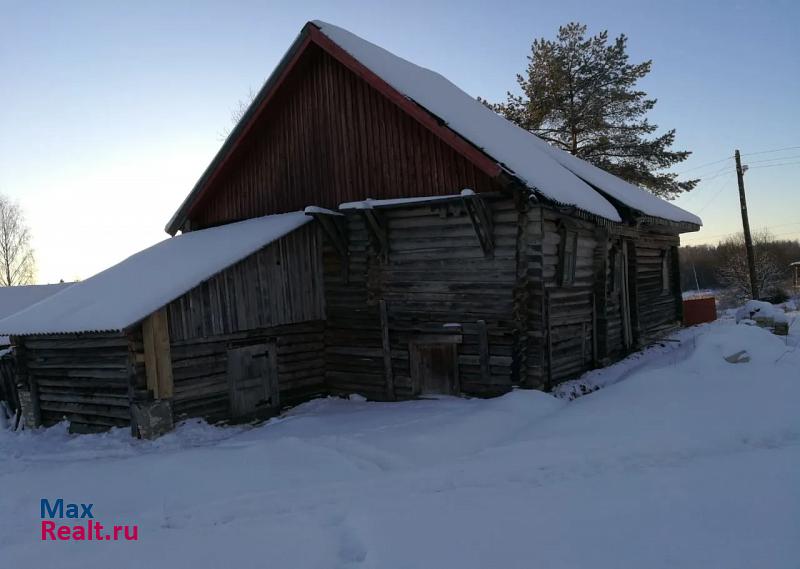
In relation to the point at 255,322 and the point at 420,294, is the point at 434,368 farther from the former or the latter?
the point at 255,322

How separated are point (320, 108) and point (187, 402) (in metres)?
7.35

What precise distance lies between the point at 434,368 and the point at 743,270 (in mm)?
44123

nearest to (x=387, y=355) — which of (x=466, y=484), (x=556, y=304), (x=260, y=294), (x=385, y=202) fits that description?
(x=260, y=294)

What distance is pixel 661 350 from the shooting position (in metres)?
14.9

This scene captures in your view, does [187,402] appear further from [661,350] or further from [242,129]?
[661,350]

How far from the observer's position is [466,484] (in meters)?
6.29

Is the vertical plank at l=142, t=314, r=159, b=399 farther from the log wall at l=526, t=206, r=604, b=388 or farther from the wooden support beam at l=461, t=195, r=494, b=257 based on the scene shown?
the log wall at l=526, t=206, r=604, b=388

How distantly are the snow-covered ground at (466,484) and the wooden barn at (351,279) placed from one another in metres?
1.23

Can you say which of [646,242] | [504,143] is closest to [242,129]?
[504,143]

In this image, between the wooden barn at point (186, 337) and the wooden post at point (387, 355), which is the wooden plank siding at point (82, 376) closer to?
the wooden barn at point (186, 337)

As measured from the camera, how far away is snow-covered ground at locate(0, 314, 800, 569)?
4.80 meters

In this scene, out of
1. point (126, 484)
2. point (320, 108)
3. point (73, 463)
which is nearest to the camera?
point (126, 484)

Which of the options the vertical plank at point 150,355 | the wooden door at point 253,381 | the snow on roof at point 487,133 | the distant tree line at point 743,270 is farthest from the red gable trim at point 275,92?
the distant tree line at point 743,270

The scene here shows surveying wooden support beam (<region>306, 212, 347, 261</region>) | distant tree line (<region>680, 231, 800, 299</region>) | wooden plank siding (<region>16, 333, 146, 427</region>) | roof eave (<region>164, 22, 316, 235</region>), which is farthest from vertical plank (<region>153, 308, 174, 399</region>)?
distant tree line (<region>680, 231, 800, 299</region>)
